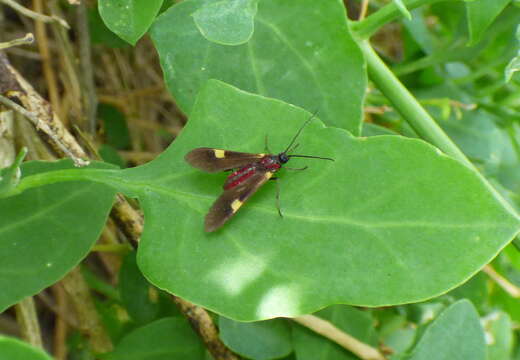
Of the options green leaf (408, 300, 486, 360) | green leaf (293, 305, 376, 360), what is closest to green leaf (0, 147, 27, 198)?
green leaf (293, 305, 376, 360)

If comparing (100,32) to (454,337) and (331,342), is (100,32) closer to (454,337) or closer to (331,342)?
(331,342)

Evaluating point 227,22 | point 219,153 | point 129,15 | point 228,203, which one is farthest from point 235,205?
point 129,15

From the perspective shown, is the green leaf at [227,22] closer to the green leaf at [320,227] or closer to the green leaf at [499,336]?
the green leaf at [320,227]

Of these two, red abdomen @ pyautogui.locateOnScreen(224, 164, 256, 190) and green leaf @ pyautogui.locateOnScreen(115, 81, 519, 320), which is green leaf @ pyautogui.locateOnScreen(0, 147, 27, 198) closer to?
green leaf @ pyautogui.locateOnScreen(115, 81, 519, 320)

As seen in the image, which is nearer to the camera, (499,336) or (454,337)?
(454,337)

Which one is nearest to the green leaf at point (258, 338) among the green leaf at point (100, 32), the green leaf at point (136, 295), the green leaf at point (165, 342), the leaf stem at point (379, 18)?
the green leaf at point (165, 342)

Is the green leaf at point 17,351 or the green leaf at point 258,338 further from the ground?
the green leaf at point 17,351

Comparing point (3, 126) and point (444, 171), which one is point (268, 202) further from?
point (3, 126)
